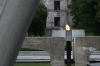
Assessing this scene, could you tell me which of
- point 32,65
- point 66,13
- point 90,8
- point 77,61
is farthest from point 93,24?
point 66,13

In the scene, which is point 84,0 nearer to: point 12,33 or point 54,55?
point 54,55

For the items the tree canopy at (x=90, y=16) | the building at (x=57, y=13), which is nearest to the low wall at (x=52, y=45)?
the tree canopy at (x=90, y=16)

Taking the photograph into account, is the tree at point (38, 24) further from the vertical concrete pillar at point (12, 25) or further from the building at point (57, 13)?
the vertical concrete pillar at point (12, 25)

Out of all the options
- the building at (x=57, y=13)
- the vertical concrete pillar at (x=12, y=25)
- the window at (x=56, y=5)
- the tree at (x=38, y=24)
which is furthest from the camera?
the window at (x=56, y=5)

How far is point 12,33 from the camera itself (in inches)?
56.0

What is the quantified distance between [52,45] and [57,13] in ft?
97.0

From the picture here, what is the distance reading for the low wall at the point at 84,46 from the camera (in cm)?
1042

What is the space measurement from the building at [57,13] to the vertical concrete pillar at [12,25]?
37451 millimetres

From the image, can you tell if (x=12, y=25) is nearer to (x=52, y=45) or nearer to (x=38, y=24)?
(x=52, y=45)

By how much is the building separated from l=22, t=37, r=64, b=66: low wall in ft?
92.6

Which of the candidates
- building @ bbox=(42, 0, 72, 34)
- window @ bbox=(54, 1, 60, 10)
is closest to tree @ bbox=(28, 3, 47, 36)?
building @ bbox=(42, 0, 72, 34)

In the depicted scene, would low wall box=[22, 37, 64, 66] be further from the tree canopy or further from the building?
the building

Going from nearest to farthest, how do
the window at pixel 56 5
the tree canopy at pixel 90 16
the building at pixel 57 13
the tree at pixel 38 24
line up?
the tree canopy at pixel 90 16, the tree at pixel 38 24, the building at pixel 57 13, the window at pixel 56 5

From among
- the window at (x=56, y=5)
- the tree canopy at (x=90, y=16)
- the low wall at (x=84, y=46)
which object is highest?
the window at (x=56, y=5)
